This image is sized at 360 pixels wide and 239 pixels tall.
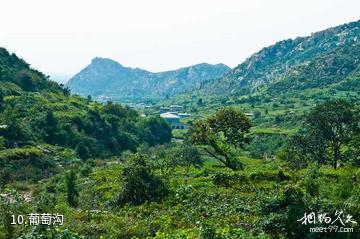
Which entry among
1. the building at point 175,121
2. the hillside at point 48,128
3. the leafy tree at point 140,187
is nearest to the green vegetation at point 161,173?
the leafy tree at point 140,187

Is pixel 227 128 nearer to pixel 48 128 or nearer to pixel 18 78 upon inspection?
pixel 48 128

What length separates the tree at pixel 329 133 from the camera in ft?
129

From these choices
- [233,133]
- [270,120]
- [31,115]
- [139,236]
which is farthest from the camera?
[270,120]

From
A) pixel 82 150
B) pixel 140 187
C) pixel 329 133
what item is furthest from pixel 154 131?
pixel 140 187

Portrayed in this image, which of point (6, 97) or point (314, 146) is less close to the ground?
point (6, 97)

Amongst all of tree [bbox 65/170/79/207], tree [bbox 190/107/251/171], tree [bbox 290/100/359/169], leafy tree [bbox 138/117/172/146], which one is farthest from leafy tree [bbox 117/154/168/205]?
leafy tree [bbox 138/117/172/146]

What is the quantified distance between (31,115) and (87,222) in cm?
3934

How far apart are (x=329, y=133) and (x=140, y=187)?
65.6ft

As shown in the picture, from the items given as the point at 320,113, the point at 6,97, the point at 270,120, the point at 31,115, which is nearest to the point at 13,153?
the point at 31,115

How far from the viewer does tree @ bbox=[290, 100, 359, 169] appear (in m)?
39.2

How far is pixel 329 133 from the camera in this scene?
133 ft

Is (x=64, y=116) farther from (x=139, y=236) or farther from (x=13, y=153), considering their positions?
(x=139, y=236)

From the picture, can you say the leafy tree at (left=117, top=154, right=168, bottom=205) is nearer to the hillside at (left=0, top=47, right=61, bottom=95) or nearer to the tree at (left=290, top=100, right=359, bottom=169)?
the tree at (left=290, top=100, right=359, bottom=169)

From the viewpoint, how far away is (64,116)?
6097 centimetres
